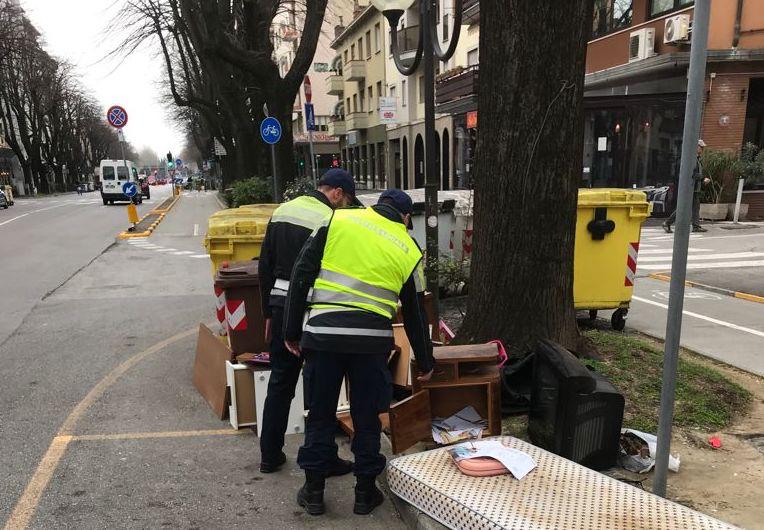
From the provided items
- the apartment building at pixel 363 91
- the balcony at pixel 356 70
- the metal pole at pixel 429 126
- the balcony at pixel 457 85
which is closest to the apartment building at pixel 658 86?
the balcony at pixel 457 85

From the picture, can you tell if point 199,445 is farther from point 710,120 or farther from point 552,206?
point 710,120

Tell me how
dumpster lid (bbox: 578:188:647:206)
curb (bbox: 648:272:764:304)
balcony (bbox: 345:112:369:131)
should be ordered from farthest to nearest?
balcony (bbox: 345:112:369:131) < curb (bbox: 648:272:764:304) < dumpster lid (bbox: 578:188:647:206)

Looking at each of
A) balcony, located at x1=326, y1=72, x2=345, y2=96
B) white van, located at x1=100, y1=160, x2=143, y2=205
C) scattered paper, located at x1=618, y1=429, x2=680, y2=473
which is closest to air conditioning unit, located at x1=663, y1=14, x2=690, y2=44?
scattered paper, located at x1=618, y1=429, x2=680, y2=473

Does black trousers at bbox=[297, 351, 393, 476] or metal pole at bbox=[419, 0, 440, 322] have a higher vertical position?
metal pole at bbox=[419, 0, 440, 322]

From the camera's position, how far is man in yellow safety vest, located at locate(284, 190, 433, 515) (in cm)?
284

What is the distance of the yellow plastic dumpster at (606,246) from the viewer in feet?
20.0

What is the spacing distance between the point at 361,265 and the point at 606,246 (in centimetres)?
422

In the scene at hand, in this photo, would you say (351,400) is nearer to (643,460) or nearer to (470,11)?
(643,460)

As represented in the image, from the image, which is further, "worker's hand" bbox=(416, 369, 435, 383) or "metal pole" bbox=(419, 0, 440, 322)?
"metal pole" bbox=(419, 0, 440, 322)

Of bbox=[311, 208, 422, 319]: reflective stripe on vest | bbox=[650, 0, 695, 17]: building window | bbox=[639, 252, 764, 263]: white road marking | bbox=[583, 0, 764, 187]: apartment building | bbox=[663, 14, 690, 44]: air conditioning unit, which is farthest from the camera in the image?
bbox=[650, 0, 695, 17]: building window

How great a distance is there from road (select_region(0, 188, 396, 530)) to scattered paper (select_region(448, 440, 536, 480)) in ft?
1.66

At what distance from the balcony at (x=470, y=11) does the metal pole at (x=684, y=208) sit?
19.0 meters

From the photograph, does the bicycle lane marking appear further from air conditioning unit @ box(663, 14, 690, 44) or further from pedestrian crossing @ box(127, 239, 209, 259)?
air conditioning unit @ box(663, 14, 690, 44)

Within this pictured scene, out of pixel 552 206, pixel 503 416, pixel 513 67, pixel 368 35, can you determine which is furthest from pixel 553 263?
pixel 368 35
